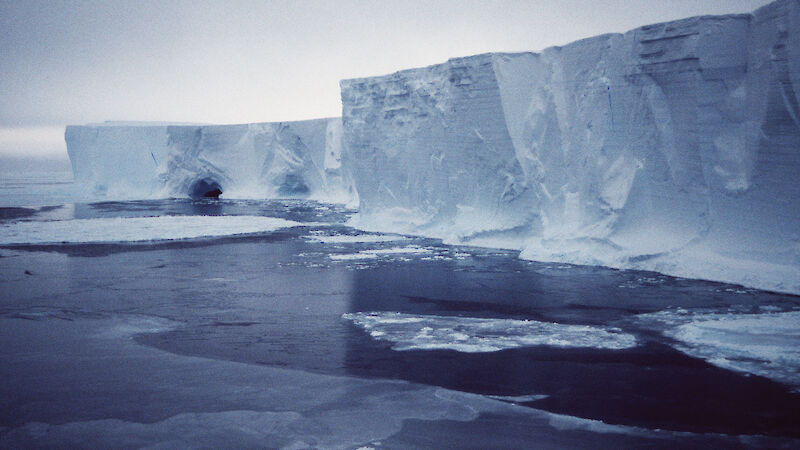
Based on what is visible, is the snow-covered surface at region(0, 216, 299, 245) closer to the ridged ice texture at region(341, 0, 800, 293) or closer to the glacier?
the glacier

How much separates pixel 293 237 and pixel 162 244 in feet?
8.15

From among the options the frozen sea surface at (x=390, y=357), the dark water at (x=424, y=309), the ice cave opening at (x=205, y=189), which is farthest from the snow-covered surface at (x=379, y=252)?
the ice cave opening at (x=205, y=189)

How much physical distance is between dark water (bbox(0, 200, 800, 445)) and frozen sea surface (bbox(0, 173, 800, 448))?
24 millimetres

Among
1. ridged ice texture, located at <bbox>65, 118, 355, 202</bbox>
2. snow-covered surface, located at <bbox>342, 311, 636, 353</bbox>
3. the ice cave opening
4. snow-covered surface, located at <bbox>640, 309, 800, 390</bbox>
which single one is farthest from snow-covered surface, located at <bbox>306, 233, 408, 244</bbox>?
the ice cave opening

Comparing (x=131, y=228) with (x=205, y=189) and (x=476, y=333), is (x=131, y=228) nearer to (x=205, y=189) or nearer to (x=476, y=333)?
(x=476, y=333)

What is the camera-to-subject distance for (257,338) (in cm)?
563

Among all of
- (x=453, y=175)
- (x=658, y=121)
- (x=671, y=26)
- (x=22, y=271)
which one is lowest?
(x=22, y=271)

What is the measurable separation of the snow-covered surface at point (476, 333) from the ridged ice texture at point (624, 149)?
300 centimetres

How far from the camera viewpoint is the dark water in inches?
161

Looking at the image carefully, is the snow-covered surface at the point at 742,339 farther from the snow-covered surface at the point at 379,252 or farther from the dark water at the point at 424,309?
the snow-covered surface at the point at 379,252

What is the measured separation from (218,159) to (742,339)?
23.8 m

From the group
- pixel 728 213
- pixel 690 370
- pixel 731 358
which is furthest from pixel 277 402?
pixel 728 213

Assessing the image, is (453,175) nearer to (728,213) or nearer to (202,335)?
(728,213)

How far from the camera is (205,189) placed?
28.4 meters
